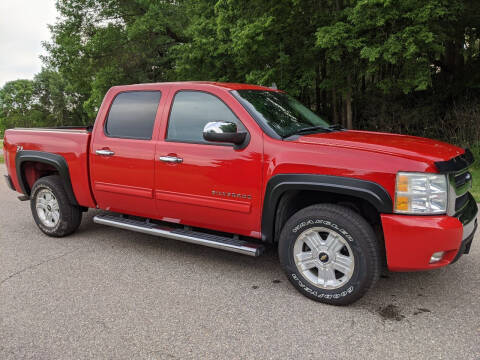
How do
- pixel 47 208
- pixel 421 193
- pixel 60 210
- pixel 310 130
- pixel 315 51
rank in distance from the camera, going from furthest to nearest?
pixel 315 51 → pixel 47 208 → pixel 60 210 → pixel 310 130 → pixel 421 193

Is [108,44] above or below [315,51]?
above

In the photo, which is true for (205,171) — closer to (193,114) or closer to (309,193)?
(193,114)

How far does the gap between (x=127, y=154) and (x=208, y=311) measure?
1999 mm

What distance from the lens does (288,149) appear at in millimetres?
3545

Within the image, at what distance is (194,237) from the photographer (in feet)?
13.4

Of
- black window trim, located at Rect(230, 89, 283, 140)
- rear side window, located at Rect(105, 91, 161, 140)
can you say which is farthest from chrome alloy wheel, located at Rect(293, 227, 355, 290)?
rear side window, located at Rect(105, 91, 161, 140)

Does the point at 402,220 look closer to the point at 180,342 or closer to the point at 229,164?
the point at 229,164

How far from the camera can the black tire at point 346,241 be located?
3250 millimetres

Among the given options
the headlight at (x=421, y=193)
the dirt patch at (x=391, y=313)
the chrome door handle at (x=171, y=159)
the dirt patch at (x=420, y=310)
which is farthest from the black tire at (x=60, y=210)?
the dirt patch at (x=420, y=310)

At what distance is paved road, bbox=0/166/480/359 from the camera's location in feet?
9.21

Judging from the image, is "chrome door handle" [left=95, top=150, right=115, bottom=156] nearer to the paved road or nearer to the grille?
the paved road

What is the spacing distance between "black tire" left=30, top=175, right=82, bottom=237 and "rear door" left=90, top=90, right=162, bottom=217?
0.60 meters

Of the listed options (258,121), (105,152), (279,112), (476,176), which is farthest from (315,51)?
(258,121)

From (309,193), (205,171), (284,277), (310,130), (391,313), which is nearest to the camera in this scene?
(391,313)
